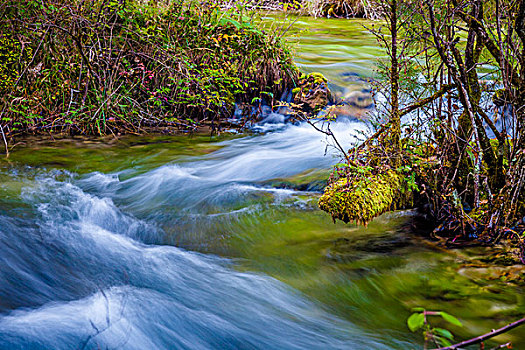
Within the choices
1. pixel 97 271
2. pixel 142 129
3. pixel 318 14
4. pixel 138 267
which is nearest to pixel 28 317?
pixel 97 271

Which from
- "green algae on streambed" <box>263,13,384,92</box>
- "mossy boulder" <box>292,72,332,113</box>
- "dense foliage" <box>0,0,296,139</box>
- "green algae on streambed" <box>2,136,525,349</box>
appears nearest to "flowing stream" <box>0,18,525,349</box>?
"green algae on streambed" <box>2,136,525,349</box>

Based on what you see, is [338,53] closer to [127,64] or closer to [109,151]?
[127,64]

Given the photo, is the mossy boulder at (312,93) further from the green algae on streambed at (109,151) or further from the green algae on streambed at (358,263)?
the green algae on streambed at (358,263)

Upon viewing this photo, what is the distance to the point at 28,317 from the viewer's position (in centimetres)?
289

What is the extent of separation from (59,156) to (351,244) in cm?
366

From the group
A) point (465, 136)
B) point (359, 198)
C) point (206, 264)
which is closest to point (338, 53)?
point (465, 136)

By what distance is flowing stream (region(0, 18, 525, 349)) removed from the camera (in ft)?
9.45

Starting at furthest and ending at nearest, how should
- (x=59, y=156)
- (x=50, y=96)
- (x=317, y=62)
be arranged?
1. (x=317, y=62)
2. (x=50, y=96)
3. (x=59, y=156)

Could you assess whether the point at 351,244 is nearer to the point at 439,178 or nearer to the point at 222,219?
the point at 439,178

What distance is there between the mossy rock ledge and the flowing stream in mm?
409

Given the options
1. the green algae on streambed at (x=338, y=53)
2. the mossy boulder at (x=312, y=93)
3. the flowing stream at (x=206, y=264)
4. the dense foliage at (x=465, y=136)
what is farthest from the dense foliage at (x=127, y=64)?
the dense foliage at (x=465, y=136)

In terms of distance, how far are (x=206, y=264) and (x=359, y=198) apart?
128 centimetres

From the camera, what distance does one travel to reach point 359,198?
11.1 ft

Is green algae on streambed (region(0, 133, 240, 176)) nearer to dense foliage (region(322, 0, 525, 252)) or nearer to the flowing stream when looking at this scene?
the flowing stream
